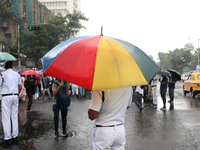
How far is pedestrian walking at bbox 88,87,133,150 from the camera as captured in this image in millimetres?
2447

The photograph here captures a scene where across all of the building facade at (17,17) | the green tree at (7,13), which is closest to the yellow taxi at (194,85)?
the building facade at (17,17)

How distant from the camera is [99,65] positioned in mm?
2164

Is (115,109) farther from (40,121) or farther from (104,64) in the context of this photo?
(40,121)

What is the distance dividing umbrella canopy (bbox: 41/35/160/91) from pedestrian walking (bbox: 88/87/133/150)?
1.11 feet

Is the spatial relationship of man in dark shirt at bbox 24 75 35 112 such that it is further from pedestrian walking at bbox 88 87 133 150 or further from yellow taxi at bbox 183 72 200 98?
yellow taxi at bbox 183 72 200 98

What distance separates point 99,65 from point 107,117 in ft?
2.38

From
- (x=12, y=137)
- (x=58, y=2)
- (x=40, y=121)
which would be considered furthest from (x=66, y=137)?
(x=58, y=2)

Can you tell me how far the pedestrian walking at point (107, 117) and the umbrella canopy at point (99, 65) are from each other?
337mm

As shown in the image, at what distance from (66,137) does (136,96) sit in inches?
193

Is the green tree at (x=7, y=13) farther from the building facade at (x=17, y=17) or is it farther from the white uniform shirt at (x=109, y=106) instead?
the white uniform shirt at (x=109, y=106)

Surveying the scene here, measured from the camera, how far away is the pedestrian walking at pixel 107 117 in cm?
245

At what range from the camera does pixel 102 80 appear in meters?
2.10

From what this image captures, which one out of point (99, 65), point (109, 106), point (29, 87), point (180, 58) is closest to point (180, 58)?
point (180, 58)

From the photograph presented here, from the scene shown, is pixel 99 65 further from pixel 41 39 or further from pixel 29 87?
pixel 41 39
